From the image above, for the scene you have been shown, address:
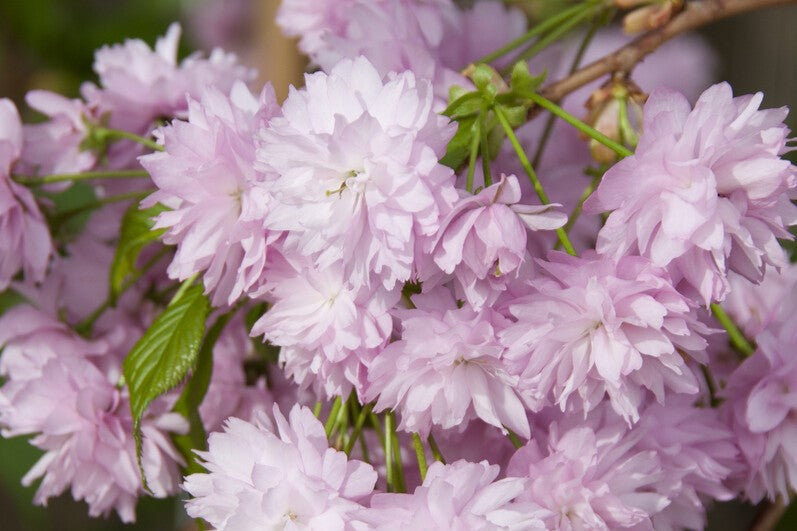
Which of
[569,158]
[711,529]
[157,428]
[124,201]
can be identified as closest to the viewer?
[157,428]

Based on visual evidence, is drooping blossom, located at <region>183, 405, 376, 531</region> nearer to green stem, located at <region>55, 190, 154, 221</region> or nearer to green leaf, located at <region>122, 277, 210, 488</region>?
green leaf, located at <region>122, 277, 210, 488</region>

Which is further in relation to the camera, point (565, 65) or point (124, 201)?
point (565, 65)

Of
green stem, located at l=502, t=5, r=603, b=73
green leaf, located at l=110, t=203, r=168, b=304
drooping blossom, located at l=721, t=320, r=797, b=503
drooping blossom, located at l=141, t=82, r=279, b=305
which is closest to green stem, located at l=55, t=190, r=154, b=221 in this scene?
green leaf, located at l=110, t=203, r=168, b=304

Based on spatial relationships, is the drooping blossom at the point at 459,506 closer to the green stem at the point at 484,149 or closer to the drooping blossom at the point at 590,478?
the drooping blossom at the point at 590,478

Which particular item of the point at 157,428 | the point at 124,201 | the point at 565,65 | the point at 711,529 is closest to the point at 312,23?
the point at 124,201

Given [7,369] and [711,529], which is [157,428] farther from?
[711,529]

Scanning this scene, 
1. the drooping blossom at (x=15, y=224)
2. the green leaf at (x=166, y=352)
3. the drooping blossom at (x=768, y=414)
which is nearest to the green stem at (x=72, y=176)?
the drooping blossom at (x=15, y=224)
